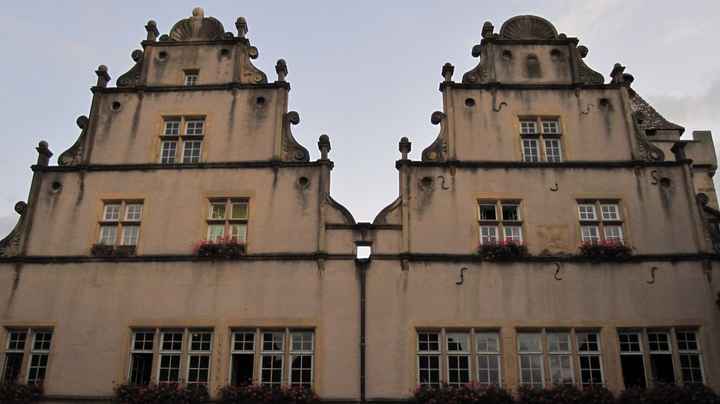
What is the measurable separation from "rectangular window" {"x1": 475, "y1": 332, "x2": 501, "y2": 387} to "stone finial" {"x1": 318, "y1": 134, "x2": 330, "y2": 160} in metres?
6.19

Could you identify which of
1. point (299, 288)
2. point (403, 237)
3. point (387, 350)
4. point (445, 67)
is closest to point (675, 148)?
point (445, 67)

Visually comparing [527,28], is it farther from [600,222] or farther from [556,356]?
[556,356]

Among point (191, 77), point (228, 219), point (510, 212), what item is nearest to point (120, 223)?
point (228, 219)

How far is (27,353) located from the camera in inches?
688

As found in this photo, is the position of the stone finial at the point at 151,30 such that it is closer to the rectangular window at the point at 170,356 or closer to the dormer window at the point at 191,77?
the dormer window at the point at 191,77

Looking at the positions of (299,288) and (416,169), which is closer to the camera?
(299,288)

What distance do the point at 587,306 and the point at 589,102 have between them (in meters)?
6.11

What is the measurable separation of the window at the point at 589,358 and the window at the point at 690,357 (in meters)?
1.92

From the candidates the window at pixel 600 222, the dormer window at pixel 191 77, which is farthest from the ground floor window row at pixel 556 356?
the dormer window at pixel 191 77

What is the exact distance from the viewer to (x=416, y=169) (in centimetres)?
1906

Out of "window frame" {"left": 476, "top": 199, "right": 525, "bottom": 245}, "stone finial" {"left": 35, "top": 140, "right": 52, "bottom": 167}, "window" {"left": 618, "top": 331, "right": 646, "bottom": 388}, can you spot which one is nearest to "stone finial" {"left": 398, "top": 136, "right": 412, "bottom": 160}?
"window frame" {"left": 476, "top": 199, "right": 525, "bottom": 245}

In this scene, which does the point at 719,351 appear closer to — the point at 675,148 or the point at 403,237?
the point at 675,148

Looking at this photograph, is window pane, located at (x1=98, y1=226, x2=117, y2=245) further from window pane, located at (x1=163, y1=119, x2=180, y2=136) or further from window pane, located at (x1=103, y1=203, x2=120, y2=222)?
window pane, located at (x1=163, y1=119, x2=180, y2=136)

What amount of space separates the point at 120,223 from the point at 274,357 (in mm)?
5617
